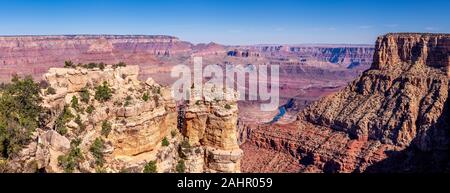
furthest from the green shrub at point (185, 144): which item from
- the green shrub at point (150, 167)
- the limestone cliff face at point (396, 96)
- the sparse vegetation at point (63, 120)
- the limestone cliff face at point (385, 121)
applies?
the limestone cliff face at point (396, 96)

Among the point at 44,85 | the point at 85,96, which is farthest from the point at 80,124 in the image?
the point at 44,85

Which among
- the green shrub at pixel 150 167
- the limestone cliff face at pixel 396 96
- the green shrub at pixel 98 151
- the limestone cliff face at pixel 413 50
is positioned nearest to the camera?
the green shrub at pixel 98 151

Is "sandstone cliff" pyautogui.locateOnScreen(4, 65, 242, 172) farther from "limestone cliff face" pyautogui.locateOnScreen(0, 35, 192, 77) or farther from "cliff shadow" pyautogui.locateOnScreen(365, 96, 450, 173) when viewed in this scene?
"limestone cliff face" pyautogui.locateOnScreen(0, 35, 192, 77)

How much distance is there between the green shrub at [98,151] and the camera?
18.9 meters

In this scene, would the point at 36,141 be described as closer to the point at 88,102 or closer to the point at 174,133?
the point at 88,102

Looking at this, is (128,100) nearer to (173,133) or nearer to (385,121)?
(173,133)

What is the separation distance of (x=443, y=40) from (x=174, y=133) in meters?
62.2

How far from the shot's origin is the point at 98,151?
19.2m

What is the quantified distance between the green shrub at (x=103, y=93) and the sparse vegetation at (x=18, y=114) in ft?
9.58

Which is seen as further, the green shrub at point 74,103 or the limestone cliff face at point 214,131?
the limestone cliff face at point 214,131

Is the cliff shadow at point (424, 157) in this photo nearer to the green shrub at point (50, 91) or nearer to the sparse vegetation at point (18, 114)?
the green shrub at point (50, 91)

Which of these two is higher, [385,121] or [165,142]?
[165,142]

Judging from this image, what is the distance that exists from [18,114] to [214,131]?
1019 cm
